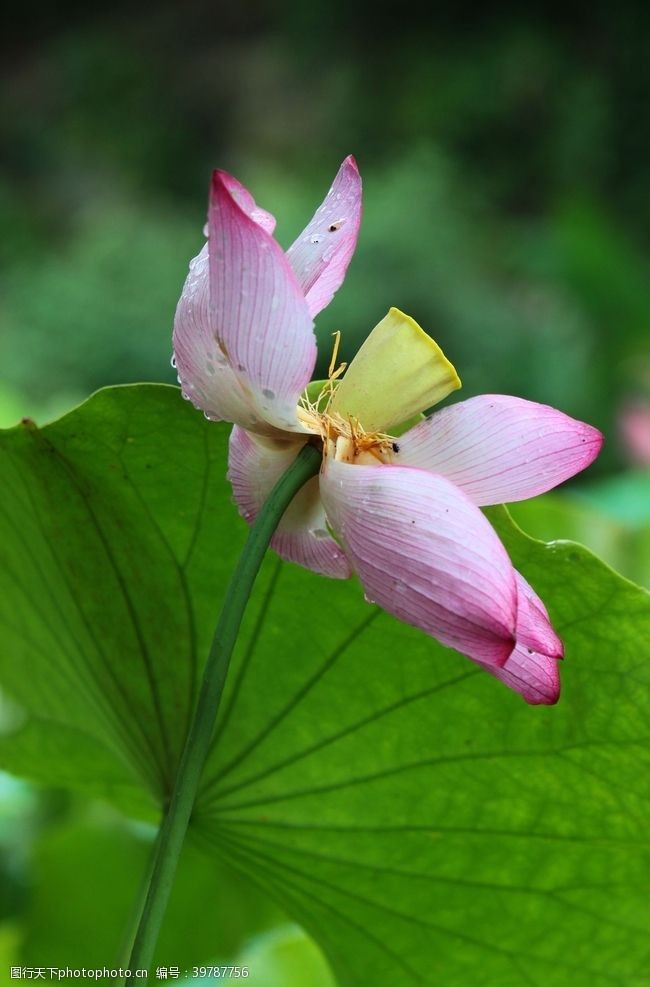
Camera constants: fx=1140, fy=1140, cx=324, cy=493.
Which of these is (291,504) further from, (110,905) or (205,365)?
(110,905)

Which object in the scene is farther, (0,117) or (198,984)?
(0,117)

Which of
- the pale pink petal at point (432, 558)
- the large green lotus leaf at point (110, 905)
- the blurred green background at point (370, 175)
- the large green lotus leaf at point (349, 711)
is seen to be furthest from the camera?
the blurred green background at point (370, 175)

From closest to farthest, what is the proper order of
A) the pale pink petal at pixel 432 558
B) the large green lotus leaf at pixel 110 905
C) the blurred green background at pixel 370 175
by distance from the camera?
the pale pink petal at pixel 432 558, the large green lotus leaf at pixel 110 905, the blurred green background at pixel 370 175

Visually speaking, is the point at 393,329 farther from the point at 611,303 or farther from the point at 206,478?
the point at 611,303

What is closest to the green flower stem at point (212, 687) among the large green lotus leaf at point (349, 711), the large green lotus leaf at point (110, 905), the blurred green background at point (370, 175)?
the large green lotus leaf at point (349, 711)

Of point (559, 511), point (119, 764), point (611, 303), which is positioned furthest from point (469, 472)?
point (611, 303)

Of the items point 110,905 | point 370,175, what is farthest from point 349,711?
point 370,175

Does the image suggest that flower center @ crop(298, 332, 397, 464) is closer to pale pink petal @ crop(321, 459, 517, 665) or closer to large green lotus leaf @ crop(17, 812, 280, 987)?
pale pink petal @ crop(321, 459, 517, 665)

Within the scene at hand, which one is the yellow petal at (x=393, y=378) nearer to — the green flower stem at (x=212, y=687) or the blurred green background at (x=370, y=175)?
the green flower stem at (x=212, y=687)
